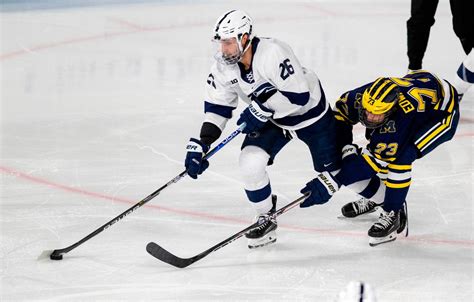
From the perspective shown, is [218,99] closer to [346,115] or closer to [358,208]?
[346,115]

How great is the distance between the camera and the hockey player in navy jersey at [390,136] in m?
3.64

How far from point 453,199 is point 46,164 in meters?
1.98

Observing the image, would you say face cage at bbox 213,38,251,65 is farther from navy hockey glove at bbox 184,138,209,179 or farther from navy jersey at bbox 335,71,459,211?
navy jersey at bbox 335,71,459,211

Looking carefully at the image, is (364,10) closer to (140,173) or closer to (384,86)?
(140,173)

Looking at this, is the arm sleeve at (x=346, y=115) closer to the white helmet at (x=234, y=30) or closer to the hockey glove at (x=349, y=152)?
the hockey glove at (x=349, y=152)

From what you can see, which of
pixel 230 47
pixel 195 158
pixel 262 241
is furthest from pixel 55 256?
pixel 230 47

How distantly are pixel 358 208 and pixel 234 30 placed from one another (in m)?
1.01

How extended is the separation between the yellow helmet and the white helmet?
1.64 ft

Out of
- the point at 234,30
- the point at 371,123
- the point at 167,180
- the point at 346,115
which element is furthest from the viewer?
the point at 167,180

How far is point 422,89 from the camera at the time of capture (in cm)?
377

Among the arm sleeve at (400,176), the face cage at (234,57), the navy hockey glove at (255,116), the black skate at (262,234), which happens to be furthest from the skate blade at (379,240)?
the face cage at (234,57)

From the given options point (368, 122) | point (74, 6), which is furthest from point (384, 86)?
point (74, 6)

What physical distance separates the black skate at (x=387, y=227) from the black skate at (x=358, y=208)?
0.21 m

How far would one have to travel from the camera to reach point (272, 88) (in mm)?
3652
